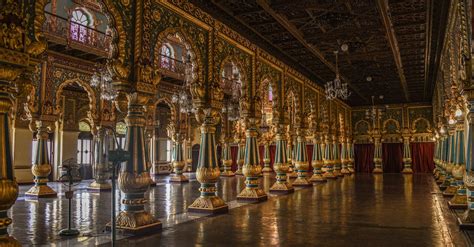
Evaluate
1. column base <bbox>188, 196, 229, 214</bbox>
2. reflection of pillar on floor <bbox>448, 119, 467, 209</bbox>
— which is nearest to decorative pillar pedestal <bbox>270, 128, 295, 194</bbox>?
column base <bbox>188, 196, 229, 214</bbox>

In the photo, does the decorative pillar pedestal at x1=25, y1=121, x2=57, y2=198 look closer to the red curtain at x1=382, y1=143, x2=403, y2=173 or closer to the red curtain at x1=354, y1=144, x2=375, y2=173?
the red curtain at x1=354, y1=144, x2=375, y2=173

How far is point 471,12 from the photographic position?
19.0 feet

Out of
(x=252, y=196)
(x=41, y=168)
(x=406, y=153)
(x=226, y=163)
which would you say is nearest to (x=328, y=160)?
(x=226, y=163)

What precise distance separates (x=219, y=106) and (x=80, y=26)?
35.0ft

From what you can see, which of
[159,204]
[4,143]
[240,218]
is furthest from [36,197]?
[4,143]

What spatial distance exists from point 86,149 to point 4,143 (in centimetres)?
1771

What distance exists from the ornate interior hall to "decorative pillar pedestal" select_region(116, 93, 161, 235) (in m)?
0.02

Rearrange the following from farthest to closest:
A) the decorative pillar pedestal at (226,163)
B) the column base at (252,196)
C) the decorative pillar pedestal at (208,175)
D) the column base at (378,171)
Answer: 1. the column base at (378,171)
2. the decorative pillar pedestal at (226,163)
3. the column base at (252,196)
4. the decorative pillar pedestal at (208,175)

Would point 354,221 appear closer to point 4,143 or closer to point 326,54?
point 4,143

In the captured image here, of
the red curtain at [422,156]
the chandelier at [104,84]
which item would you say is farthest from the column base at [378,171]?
the chandelier at [104,84]

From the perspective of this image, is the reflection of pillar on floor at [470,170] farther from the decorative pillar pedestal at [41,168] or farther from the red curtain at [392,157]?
the red curtain at [392,157]

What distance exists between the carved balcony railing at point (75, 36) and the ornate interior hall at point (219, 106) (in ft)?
0.21

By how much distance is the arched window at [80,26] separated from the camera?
51.0ft

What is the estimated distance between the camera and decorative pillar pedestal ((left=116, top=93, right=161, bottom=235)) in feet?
20.7
